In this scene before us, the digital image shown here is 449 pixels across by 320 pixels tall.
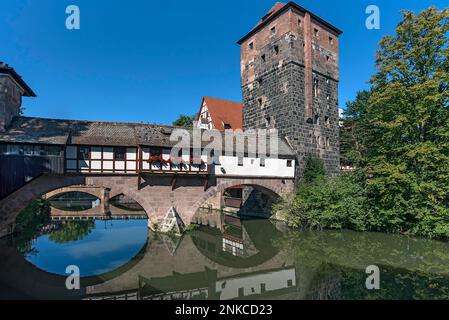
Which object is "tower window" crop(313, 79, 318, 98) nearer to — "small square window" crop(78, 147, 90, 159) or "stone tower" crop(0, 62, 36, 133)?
"small square window" crop(78, 147, 90, 159)

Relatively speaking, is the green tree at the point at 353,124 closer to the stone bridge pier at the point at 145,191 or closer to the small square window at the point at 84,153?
the stone bridge pier at the point at 145,191

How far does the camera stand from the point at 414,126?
54.2 feet

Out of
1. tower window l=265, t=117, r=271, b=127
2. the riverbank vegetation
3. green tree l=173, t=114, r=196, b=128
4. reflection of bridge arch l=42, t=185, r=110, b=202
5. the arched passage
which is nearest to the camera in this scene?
the riverbank vegetation

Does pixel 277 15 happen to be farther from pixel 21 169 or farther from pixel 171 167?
pixel 21 169

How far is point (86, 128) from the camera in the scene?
17500 millimetres

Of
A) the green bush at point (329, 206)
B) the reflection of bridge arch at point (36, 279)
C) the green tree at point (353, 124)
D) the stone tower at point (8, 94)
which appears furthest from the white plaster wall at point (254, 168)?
the stone tower at point (8, 94)

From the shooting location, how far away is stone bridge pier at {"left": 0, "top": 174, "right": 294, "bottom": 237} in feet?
49.7

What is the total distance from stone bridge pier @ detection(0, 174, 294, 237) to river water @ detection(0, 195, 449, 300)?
1.55 m

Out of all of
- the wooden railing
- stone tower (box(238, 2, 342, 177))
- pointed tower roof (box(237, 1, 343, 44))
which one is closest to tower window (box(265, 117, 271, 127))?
stone tower (box(238, 2, 342, 177))

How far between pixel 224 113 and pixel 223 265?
2681cm

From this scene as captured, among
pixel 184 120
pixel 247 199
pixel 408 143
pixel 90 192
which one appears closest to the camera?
pixel 408 143

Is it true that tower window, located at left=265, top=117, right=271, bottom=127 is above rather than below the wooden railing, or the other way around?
above

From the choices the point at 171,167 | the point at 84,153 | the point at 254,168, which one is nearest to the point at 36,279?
the point at 84,153
